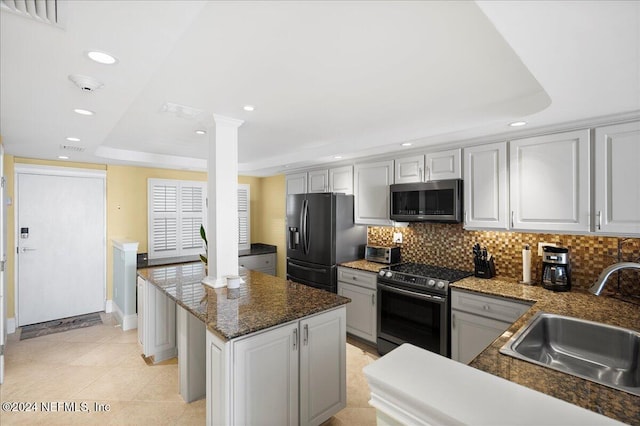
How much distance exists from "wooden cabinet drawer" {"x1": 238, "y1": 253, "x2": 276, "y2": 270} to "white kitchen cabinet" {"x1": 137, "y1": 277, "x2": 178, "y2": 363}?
74.0 inches

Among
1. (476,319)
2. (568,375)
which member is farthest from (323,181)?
(568,375)

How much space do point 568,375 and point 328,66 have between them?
179 centimetres

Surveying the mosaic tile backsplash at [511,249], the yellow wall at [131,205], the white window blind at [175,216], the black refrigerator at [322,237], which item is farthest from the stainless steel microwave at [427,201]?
the white window blind at [175,216]

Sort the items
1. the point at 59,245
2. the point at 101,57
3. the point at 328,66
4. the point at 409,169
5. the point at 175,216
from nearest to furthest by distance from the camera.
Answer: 1. the point at 101,57
2. the point at 328,66
3. the point at 409,169
4. the point at 59,245
5. the point at 175,216

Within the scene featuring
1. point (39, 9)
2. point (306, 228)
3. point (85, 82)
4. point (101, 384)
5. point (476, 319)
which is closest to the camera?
point (39, 9)

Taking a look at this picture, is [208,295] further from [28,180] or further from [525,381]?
[28,180]

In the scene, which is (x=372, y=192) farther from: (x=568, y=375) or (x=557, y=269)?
(x=568, y=375)

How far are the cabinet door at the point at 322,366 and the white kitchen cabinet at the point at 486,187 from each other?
5.34ft

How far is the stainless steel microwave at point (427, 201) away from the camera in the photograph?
3014mm

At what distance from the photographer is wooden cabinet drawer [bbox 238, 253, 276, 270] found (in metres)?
5.13

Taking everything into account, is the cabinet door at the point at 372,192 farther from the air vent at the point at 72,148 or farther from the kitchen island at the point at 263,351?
the air vent at the point at 72,148

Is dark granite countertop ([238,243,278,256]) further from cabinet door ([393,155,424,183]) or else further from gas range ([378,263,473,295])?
cabinet door ([393,155,424,183])

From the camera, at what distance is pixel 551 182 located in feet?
8.18

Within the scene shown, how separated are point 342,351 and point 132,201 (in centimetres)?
395
